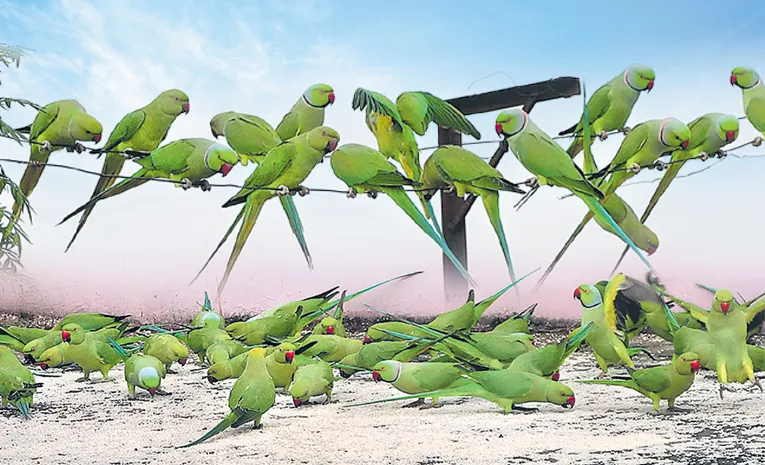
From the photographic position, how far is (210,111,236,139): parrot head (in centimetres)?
322

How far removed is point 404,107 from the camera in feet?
10.4

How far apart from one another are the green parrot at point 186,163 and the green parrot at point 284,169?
110 mm

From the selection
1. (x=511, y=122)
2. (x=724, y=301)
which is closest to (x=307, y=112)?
(x=511, y=122)

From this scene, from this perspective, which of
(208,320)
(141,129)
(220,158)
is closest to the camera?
(220,158)

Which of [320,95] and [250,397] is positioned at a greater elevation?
[320,95]

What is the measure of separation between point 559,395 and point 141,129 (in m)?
1.82

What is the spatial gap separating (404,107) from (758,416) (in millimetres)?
1687

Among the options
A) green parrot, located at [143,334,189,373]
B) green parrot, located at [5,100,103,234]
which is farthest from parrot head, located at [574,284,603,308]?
green parrot, located at [5,100,103,234]

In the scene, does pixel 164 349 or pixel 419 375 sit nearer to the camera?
pixel 419 375

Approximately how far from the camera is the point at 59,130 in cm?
300

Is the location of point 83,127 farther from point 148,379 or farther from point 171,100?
point 148,379

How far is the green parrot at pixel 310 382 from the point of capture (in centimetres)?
288

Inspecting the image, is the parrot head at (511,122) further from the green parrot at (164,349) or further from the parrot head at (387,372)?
A: the green parrot at (164,349)

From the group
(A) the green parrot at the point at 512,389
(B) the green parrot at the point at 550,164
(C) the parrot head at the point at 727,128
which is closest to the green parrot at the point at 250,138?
(A) the green parrot at the point at 512,389
